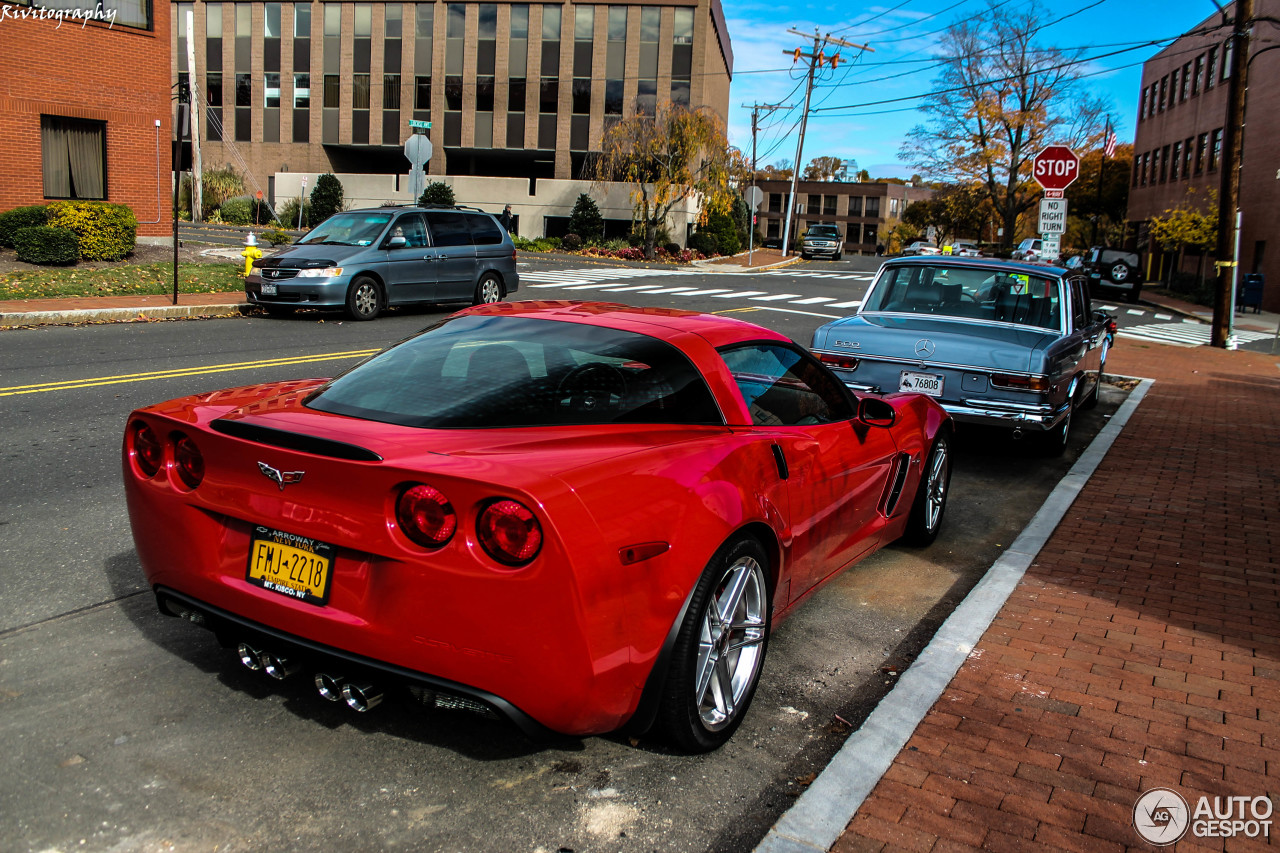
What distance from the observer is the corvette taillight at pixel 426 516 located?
286 centimetres

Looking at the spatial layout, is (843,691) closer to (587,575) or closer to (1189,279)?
(587,575)

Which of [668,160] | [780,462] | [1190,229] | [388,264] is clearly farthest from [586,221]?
[780,462]

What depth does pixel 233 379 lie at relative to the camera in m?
9.94

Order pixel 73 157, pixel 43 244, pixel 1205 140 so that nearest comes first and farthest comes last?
pixel 43 244 → pixel 73 157 → pixel 1205 140

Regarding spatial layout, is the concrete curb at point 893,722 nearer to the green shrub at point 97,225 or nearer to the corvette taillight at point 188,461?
the corvette taillight at point 188,461

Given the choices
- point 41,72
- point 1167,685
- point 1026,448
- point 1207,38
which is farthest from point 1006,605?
point 1207,38

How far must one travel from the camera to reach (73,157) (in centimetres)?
2216

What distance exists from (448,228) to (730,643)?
14.8 meters

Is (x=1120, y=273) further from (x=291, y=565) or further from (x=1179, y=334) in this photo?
(x=291, y=565)

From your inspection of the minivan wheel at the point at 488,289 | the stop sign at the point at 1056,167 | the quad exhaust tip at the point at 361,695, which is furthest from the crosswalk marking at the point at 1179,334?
the quad exhaust tip at the point at 361,695

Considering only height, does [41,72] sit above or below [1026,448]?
above

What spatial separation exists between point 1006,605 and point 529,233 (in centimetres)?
4322

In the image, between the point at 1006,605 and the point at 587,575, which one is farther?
the point at 1006,605

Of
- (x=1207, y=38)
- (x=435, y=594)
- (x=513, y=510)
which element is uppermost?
(x=1207, y=38)
